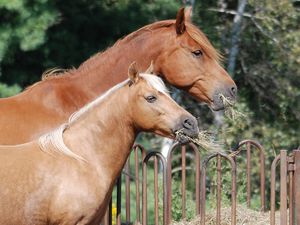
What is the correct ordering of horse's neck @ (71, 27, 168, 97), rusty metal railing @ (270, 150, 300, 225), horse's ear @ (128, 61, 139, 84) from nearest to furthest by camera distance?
horse's ear @ (128, 61, 139, 84)
rusty metal railing @ (270, 150, 300, 225)
horse's neck @ (71, 27, 168, 97)

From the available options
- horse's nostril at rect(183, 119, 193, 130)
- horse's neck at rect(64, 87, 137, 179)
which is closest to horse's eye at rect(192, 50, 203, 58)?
horse's neck at rect(64, 87, 137, 179)

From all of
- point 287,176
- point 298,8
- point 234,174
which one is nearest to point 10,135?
point 234,174

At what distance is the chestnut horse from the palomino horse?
0.61m

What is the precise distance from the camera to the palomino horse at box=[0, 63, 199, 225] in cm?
567

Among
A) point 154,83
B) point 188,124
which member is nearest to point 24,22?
point 154,83

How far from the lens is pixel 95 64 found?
682 centimetres

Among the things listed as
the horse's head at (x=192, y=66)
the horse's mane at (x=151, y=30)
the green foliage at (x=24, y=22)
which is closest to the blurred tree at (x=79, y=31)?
the green foliage at (x=24, y=22)

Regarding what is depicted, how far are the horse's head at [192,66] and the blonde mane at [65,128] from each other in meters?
0.85

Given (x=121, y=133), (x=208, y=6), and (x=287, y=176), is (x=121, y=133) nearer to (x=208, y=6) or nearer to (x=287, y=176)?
(x=287, y=176)

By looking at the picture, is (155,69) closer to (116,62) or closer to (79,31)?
(116,62)

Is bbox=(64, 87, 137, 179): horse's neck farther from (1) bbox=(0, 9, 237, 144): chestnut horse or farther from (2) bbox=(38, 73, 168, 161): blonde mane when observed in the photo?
(1) bbox=(0, 9, 237, 144): chestnut horse

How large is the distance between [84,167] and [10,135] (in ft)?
2.65

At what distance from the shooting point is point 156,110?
19.4 feet

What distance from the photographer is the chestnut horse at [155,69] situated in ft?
21.8
